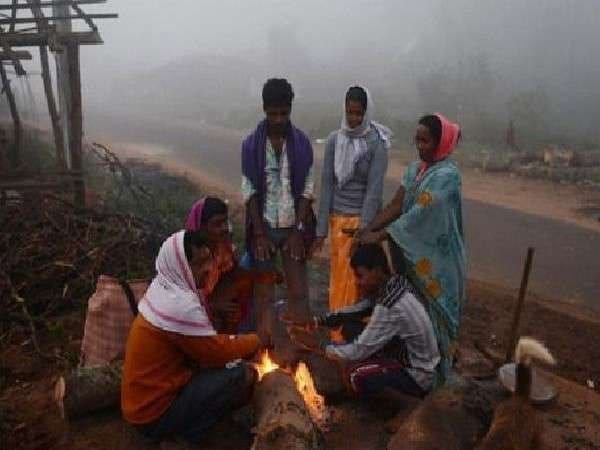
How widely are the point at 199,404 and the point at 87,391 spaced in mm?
821

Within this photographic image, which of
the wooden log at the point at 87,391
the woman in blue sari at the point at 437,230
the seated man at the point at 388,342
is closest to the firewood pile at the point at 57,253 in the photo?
the wooden log at the point at 87,391

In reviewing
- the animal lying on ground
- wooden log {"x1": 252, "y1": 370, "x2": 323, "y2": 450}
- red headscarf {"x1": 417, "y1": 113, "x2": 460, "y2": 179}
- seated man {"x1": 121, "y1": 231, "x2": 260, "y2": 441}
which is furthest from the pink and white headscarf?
red headscarf {"x1": 417, "y1": 113, "x2": 460, "y2": 179}

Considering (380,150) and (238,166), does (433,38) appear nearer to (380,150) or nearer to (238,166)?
(238,166)

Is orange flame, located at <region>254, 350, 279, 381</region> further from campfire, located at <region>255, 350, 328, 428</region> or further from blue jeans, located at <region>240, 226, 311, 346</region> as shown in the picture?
blue jeans, located at <region>240, 226, 311, 346</region>

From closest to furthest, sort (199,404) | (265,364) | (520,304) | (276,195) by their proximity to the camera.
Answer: (199,404) → (265,364) → (520,304) → (276,195)

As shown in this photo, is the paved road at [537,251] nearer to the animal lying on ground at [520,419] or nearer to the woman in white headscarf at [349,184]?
the woman in white headscarf at [349,184]

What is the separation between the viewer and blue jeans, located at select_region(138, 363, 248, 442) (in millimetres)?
3254

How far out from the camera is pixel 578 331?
5.80 metres

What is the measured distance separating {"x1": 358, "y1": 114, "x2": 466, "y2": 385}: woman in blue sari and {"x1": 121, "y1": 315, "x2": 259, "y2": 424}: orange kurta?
4.31ft

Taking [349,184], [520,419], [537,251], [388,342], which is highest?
[349,184]

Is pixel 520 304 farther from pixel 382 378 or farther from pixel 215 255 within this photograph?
pixel 215 255

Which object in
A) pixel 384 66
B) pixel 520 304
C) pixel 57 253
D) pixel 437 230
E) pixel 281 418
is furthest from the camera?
pixel 384 66

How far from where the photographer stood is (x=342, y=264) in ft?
14.3

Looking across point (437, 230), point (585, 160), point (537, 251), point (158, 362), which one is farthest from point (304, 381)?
point (585, 160)
